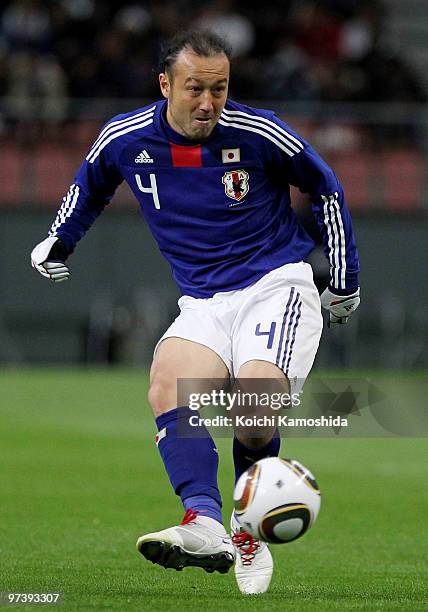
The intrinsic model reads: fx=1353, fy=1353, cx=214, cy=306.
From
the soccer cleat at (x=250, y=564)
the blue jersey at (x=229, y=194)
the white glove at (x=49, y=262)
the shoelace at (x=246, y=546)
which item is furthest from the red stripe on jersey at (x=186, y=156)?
the shoelace at (x=246, y=546)

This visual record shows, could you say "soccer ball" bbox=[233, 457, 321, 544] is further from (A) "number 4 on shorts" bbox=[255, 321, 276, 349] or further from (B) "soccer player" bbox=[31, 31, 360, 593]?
(A) "number 4 on shorts" bbox=[255, 321, 276, 349]

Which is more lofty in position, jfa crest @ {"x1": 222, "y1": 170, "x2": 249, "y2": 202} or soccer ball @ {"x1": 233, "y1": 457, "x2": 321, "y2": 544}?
jfa crest @ {"x1": 222, "y1": 170, "x2": 249, "y2": 202}

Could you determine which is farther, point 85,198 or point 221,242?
point 85,198

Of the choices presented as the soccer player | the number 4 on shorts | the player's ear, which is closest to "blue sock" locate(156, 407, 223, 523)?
the soccer player

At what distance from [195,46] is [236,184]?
0.64 meters

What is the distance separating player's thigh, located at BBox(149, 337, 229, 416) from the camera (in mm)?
5746

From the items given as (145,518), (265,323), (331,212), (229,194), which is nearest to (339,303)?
(331,212)

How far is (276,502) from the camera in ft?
17.1

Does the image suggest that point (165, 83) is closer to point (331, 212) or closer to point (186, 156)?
point (186, 156)

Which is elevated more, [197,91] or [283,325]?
[197,91]

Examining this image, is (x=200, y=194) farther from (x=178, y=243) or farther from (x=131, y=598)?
(x=131, y=598)

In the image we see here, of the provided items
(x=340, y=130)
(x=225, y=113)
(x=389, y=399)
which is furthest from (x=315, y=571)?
(x=340, y=130)

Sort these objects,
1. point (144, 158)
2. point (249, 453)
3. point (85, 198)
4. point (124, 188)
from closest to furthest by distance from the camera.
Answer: point (249, 453)
point (144, 158)
point (85, 198)
point (124, 188)

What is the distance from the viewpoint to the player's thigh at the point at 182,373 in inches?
226
